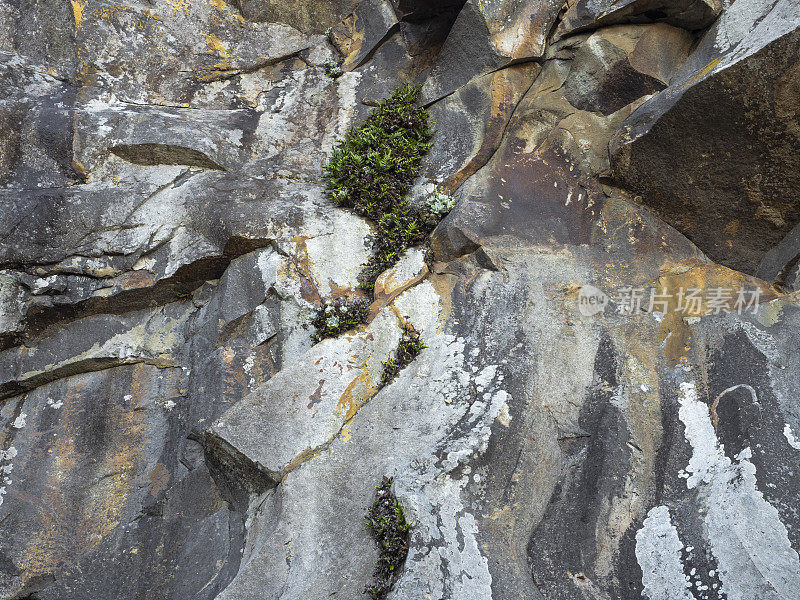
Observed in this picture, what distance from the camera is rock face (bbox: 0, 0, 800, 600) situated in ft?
14.6

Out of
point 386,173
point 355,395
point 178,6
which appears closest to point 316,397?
point 355,395

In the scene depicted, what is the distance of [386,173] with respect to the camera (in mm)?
6863

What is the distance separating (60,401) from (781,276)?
7167 millimetres

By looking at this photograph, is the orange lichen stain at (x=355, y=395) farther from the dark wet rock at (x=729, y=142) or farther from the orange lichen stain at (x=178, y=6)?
the orange lichen stain at (x=178, y=6)

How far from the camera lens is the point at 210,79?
321 inches

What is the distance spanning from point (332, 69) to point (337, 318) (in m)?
4.24

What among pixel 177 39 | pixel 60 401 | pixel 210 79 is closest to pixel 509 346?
pixel 60 401

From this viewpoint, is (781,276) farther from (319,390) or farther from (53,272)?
(53,272)

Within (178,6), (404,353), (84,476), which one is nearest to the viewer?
(404,353)

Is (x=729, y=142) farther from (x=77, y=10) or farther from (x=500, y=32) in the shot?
(x=77, y=10)

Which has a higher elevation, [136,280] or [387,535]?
[136,280]

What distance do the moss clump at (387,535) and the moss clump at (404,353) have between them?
108 centimetres
